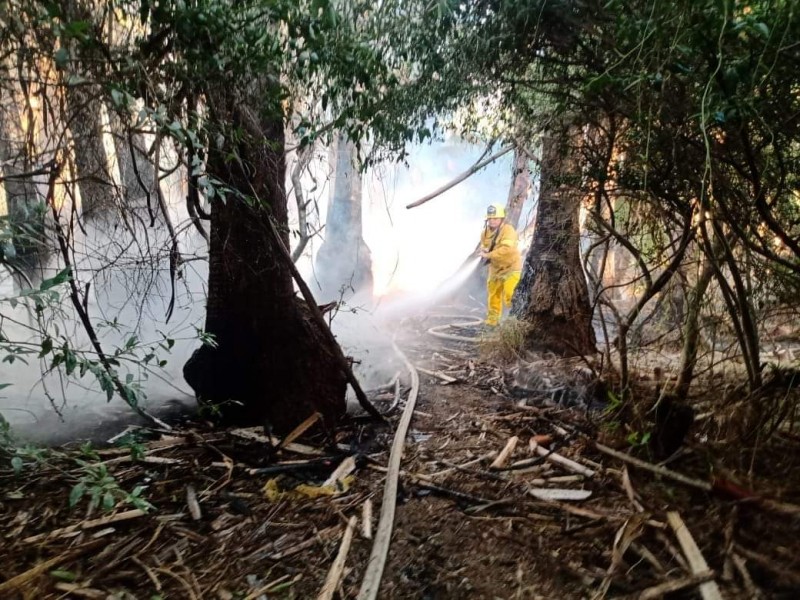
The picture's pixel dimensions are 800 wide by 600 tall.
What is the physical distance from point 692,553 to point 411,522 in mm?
1437

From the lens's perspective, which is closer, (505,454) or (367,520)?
(367,520)

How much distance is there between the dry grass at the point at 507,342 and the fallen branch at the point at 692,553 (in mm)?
3209

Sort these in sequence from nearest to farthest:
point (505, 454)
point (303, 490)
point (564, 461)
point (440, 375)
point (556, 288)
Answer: point (303, 490) < point (564, 461) < point (505, 454) < point (556, 288) < point (440, 375)

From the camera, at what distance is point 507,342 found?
598cm

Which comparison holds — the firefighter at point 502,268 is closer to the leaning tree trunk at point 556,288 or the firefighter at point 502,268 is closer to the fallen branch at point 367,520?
the leaning tree trunk at point 556,288

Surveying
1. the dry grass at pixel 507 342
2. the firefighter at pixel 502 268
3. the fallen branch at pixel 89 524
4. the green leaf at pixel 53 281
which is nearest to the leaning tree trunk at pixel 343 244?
the firefighter at pixel 502 268

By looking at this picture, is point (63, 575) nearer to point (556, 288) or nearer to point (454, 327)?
point (556, 288)

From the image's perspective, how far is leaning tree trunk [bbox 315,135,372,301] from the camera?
37.8 feet

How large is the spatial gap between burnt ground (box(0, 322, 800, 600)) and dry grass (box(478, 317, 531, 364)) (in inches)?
82.9

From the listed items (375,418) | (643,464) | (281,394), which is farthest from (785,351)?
(281,394)

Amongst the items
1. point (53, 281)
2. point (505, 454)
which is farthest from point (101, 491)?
point (505, 454)

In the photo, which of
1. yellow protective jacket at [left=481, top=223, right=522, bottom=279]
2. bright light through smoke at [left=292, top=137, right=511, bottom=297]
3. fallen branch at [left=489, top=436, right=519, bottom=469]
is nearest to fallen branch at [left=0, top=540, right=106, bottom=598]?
fallen branch at [left=489, top=436, right=519, bottom=469]

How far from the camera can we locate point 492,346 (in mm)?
6277

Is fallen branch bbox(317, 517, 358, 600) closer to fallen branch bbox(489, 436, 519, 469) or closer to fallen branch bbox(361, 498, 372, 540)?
fallen branch bbox(361, 498, 372, 540)
